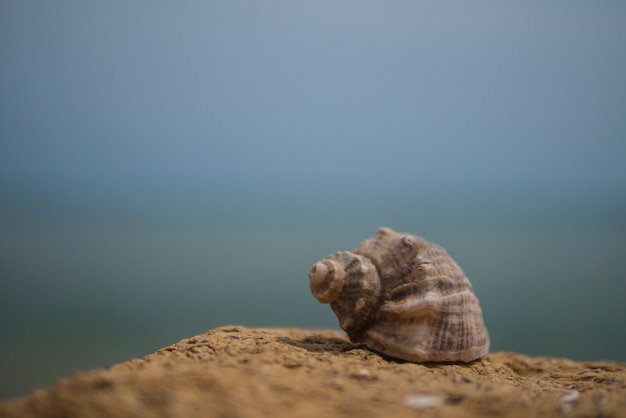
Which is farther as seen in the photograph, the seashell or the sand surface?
the seashell

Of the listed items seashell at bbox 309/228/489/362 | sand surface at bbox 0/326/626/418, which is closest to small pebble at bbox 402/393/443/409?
sand surface at bbox 0/326/626/418

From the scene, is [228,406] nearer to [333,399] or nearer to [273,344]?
[333,399]

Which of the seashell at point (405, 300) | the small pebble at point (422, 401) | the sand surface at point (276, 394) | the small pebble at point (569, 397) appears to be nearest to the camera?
the sand surface at point (276, 394)

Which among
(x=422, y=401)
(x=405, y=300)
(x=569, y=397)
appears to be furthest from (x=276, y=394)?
(x=405, y=300)

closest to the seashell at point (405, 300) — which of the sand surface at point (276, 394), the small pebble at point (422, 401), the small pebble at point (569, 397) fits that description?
the sand surface at point (276, 394)

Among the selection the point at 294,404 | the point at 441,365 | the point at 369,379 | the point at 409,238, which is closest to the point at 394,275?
the point at 409,238

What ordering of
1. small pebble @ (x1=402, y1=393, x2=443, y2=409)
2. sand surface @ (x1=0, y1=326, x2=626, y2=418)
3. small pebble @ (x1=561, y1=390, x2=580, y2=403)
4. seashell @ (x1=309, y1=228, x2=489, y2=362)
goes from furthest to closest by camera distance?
seashell @ (x1=309, y1=228, x2=489, y2=362) → small pebble @ (x1=561, y1=390, x2=580, y2=403) → small pebble @ (x1=402, y1=393, x2=443, y2=409) → sand surface @ (x1=0, y1=326, x2=626, y2=418)

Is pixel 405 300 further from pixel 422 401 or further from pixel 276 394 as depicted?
pixel 276 394

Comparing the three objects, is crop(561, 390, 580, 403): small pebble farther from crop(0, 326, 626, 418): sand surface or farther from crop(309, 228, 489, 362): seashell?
crop(309, 228, 489, 362): seashell

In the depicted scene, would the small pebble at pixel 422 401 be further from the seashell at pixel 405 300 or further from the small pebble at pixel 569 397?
the seashell at pixel 405 300
